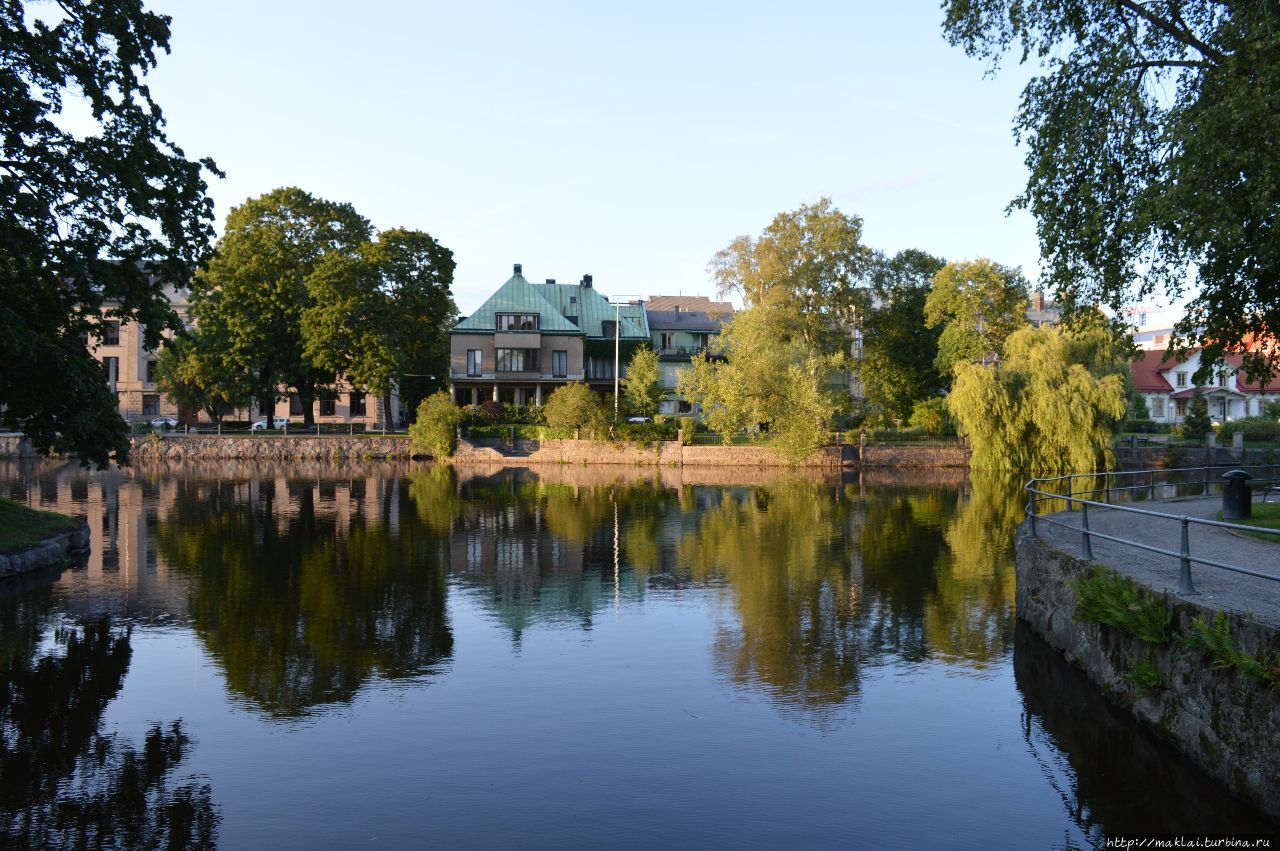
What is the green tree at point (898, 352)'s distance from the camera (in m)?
69.9

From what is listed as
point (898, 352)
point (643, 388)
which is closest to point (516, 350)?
point (643, 388)

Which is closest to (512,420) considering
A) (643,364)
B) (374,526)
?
(643,364)

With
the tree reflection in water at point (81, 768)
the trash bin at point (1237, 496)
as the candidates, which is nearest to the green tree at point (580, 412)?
the trash bin at point (1237, 496)

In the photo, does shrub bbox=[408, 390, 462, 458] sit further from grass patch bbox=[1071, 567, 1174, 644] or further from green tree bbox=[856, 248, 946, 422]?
grass patch bbox=[1071, 567, 1174, 644]

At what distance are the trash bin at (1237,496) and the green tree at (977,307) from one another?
4634cm

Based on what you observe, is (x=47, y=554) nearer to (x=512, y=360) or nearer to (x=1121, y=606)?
(x=1121, y=606)

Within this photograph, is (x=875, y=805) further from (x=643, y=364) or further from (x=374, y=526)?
(x=643, y=364)

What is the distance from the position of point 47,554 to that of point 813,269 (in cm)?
5284

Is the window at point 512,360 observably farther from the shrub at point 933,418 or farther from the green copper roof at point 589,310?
the shrub at point 933,418

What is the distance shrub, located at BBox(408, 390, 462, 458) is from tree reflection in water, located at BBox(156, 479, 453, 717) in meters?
25.9

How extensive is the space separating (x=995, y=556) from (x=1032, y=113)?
10264 mm

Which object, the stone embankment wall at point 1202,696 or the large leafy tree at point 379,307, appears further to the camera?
the large leafy tree at point 379,307

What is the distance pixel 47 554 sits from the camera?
21.2 meters

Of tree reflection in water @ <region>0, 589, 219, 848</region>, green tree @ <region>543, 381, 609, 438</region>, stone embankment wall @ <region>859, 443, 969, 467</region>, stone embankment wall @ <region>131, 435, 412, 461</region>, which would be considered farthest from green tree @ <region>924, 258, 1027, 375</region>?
tree reflection in water @ <region>0, 589, 219, 848</region>
